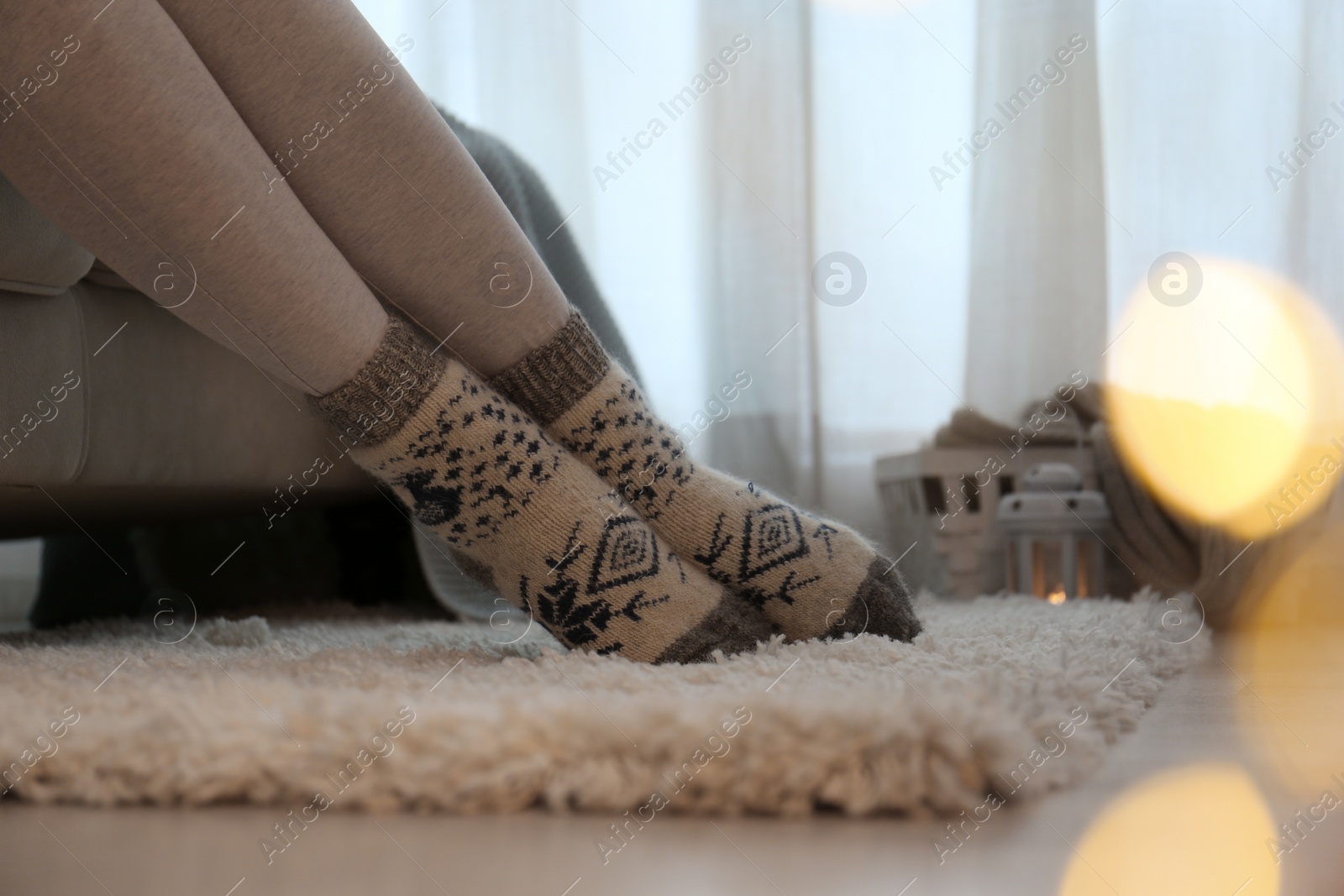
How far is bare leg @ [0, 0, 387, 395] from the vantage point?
0.41 metres

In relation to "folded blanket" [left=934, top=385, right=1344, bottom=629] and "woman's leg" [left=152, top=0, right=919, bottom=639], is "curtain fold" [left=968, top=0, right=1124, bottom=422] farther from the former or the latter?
"woman's leg" [left=152, top=0, right=919, bottom=639]

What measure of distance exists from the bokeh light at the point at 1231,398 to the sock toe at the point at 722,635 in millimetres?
625

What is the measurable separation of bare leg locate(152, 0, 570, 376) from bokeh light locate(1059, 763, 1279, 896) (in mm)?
388

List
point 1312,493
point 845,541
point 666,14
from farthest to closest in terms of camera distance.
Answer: point 666,14
point 1312,493
point 845,541

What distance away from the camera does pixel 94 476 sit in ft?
2.10

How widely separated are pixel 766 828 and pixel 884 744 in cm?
5

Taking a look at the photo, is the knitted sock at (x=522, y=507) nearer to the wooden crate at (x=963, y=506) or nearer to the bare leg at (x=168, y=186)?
the bare leg at (x=168, y=186)

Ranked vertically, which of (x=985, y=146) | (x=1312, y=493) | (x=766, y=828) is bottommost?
(x=1312, y=493)

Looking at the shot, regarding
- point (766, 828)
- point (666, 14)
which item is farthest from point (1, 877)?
point (666, 14)

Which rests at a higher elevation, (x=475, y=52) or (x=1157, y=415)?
(x=475, y=52)

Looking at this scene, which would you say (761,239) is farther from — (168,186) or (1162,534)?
(168,186)

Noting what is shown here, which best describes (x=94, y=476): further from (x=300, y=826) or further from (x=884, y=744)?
(x=884, y=744)

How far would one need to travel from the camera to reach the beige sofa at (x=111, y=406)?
0.58m

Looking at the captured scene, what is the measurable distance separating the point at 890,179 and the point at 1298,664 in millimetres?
839
